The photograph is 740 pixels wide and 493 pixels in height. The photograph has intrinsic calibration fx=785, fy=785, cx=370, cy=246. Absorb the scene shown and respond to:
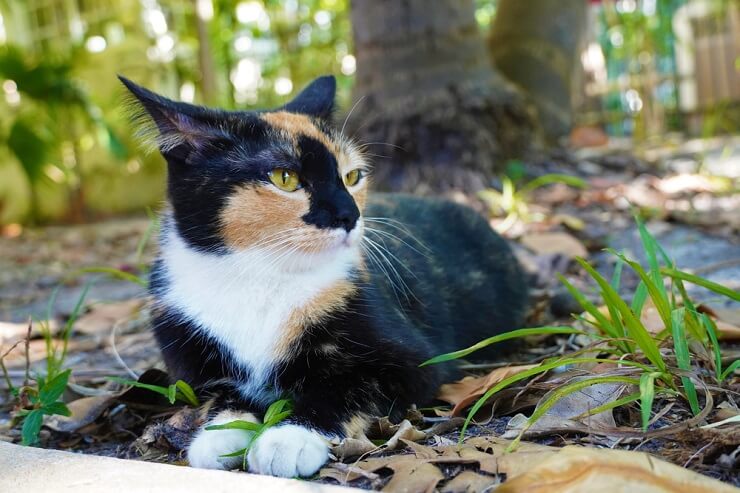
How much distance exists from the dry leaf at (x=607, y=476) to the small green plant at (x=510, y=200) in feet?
10.5

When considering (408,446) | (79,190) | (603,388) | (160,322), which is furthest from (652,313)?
(79,190)

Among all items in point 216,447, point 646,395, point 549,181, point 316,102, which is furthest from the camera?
point 549,181

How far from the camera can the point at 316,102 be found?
2660 millimetres

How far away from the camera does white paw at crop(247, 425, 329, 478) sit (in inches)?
71.5

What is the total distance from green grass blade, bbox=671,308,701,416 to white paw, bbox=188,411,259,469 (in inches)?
43.6

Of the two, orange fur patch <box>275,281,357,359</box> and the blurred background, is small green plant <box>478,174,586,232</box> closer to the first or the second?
the blurred background

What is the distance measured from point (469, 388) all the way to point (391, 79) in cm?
332

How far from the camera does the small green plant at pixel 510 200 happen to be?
186 inches

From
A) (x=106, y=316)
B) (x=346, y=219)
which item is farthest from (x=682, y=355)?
(x=106, y=316)

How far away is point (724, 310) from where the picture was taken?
2.83m

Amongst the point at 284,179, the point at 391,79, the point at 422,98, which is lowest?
the point at 284,179

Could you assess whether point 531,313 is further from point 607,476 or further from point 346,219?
point 607,476

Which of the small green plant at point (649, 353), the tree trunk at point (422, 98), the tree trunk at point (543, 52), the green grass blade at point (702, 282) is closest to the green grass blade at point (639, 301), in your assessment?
the small green plant at point (649, 353)

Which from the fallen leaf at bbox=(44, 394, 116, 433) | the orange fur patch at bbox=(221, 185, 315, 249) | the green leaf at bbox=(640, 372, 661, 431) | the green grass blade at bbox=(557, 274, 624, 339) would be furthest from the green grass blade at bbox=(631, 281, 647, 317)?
the fallen leaf at bbox=(44, 394, 116, 433)
